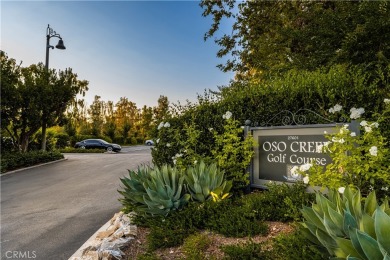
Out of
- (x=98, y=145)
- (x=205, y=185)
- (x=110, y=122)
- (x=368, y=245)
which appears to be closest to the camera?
(x=368, y=245)

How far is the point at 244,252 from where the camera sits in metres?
2.27

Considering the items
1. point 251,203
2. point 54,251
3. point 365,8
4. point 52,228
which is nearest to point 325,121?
point 251,203

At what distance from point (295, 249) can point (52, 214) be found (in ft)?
17.5

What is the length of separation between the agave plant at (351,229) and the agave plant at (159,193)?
1730mm

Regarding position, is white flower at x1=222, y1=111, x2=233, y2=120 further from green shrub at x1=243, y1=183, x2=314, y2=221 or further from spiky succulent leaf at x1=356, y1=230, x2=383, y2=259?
spiky succulent leaf at x1=356, y1=230, x2=383, y2=259

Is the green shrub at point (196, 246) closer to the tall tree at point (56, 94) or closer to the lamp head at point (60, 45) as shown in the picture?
the tall tree at point (56, 94)

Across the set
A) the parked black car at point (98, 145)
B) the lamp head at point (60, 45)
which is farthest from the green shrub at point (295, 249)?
the parked black car at point (98, 145)

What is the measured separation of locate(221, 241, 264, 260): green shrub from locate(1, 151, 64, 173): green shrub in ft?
44.9

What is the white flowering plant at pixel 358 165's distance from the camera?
273 centimetres

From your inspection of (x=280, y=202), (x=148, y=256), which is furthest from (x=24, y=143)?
(x=280, y=202)

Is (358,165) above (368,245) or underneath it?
above

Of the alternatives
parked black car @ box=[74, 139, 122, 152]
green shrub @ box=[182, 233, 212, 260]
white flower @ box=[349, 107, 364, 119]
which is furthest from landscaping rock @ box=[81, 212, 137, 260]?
parked black car @ box=[74, 139, 122, 152]

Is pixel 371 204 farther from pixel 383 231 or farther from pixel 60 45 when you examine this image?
pixel 60 45

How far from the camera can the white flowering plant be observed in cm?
273
